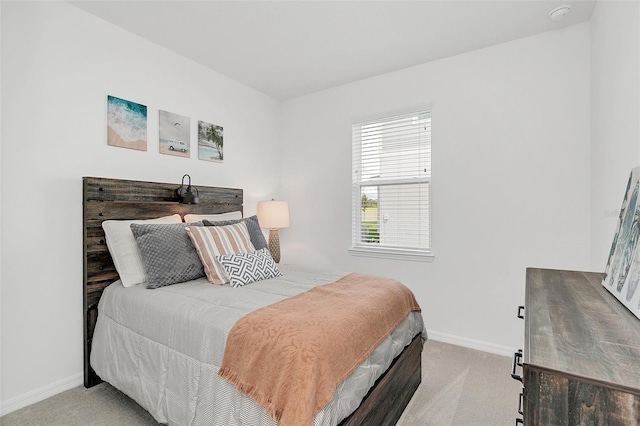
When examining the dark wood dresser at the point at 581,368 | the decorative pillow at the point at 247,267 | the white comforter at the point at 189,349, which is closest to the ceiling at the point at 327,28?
the decorative pillow at the point at 247,267

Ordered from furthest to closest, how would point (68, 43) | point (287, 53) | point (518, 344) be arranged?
point (287, 53), point (518, 344), point (68, 43)

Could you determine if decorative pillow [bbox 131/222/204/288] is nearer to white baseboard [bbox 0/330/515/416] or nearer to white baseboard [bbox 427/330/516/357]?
white baseboard [bbox 0/330/515/416]

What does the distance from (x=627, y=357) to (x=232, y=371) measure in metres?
1.30

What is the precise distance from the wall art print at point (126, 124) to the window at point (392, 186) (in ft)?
6.82

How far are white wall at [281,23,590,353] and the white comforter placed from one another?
3.02 ft

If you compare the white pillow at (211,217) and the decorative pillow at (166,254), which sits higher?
the white pillow at (211,217)

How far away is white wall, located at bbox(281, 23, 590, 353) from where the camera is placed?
2463mm

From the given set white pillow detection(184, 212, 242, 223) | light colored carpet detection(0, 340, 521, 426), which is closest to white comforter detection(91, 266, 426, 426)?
light colored carpet detection(0, 340, 521, 426)

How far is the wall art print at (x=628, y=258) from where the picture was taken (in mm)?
949

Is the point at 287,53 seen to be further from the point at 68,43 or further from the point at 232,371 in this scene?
the point at 232,371

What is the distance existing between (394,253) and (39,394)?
2950 millimetres

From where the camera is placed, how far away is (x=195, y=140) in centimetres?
310

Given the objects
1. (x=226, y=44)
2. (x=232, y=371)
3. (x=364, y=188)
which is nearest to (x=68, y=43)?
(x=226, y=44)

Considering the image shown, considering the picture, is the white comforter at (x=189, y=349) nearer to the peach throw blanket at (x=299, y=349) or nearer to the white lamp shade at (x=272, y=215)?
the peach throw blanket at (x=299, y=349)
